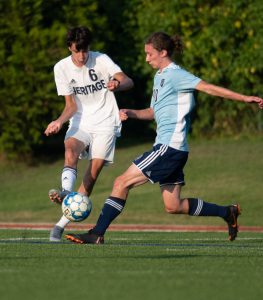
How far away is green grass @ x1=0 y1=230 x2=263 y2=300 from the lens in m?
8.06

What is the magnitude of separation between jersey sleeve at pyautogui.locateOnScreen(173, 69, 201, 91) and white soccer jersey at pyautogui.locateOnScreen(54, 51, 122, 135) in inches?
60.8

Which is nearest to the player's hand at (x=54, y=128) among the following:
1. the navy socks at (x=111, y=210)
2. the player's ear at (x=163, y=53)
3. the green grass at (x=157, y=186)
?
the navy socks at (x=111, y=210)

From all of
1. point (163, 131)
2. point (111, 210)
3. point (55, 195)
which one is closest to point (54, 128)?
point (55, 195)

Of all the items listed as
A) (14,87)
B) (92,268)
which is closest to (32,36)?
(14,87)

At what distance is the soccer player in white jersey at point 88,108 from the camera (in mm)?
13641

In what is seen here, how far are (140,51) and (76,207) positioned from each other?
1347cm

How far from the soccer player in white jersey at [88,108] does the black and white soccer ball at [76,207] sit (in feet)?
2.45

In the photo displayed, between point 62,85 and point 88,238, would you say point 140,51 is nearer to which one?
point 62,85

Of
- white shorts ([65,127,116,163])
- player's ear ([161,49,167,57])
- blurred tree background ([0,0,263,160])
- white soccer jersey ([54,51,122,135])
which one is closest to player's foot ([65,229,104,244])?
white shorts ([65,127,116,163])

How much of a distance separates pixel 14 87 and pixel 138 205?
4183 millimetres

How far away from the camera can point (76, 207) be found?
12.6 metres

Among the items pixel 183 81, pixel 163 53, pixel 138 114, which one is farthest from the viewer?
pixel 138 114

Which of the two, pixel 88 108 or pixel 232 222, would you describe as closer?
pixel 232 222

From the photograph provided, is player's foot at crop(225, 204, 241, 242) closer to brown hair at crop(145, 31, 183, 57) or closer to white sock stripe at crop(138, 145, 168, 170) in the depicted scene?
white sock stripe at crop(138, 145, 168, 170)
